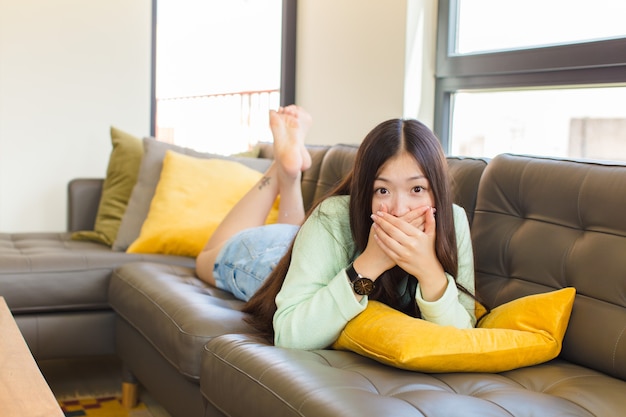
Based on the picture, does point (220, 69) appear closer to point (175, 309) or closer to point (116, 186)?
point (116, 186)

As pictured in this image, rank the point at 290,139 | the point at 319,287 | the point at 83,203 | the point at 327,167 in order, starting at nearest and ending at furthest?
the point at 319,287, the point at 290,139, the point at 327,167, the point at 83,203

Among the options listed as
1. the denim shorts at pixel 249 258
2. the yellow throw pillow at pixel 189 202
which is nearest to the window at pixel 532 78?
the yellow throw pillow at pixel 189 202

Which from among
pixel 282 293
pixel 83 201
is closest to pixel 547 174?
pixel 282 293

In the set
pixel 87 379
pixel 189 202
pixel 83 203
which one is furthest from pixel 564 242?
pixel 83 203

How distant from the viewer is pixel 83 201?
384 cm

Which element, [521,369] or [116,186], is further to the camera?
[116,186]

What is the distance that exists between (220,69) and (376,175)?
396 centimetres

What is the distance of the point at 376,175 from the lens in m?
1.88

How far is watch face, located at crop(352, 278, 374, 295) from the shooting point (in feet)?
5.93

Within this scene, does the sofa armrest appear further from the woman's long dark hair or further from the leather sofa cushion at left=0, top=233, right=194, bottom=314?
the woman's long dark hair

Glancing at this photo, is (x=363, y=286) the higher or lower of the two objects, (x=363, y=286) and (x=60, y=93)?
the lower

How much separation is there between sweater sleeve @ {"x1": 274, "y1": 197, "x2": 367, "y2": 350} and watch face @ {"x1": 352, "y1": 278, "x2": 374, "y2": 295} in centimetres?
2

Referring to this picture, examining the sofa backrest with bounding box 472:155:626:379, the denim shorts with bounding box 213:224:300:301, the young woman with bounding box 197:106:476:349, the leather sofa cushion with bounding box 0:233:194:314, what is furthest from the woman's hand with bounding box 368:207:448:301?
the leather sofa cushion with bounding box 0:233:194:314

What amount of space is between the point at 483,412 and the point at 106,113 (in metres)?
3.29
